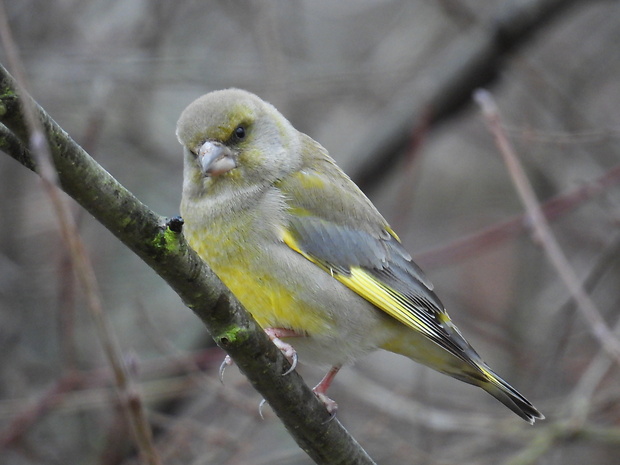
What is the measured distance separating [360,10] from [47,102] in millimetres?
3834

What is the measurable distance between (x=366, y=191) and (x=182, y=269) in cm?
475

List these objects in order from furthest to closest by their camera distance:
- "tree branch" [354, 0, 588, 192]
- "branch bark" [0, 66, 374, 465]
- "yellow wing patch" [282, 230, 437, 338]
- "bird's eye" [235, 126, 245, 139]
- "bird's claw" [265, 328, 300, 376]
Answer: "tree branch" [354, 0, 588, 192], "bird's eye" [235, 126, 245, 139], "yellow wing patch" [282, 230, 437, 338], "bird's claw" [265, 328, 300, 376], "branch bark" [0, 66, 374, 465]

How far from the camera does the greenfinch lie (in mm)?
3961

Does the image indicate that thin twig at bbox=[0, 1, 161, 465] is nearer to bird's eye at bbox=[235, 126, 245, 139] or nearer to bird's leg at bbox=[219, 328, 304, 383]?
bird's leg at bbox=[219, 328, 304, 383]

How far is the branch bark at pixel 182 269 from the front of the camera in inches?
95.0

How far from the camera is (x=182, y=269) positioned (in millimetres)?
2715

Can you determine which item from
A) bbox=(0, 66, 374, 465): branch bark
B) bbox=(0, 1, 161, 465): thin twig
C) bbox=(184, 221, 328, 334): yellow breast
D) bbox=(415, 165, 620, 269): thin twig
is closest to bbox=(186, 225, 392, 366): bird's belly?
bbox=(184, 221, 328, 334): yellow breast

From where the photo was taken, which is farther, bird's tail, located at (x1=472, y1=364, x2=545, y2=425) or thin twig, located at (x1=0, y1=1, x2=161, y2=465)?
bird's tail, located at (x1=472, y1=364, x2=545, y2=425)

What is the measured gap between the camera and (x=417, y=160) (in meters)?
6.84

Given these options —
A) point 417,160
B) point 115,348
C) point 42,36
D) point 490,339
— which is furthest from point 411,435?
point 115,348

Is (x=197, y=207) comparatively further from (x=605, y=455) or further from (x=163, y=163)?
(x=605, y=455)

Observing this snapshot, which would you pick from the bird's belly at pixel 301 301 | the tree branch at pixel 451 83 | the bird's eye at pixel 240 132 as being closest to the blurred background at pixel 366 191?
the tree branch at pixel 451 83

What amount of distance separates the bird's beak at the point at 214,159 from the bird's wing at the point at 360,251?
31 cm

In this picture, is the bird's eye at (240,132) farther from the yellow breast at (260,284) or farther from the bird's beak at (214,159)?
the yellow breast at (260,284)
